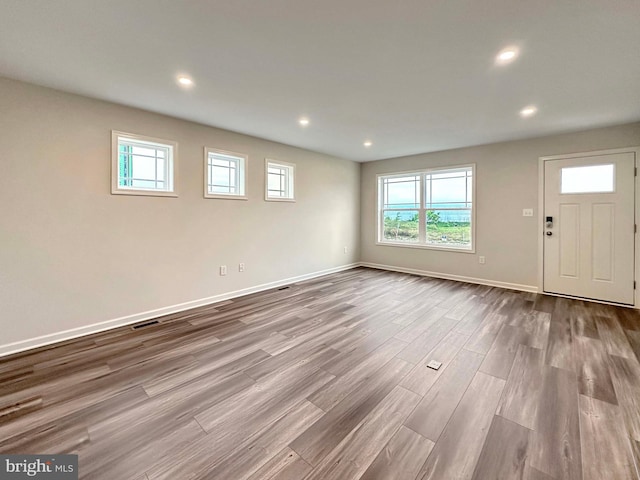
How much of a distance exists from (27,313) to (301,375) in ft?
9.21

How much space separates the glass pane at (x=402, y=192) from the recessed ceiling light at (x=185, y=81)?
472 centimetres

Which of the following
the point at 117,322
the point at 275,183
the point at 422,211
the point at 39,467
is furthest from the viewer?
the point at 422,211

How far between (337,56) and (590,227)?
4551 mm

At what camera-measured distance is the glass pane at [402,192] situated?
605cm

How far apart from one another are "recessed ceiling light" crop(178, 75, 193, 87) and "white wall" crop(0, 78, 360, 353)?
1044 mm

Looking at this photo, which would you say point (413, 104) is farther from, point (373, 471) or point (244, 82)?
point (373, 471)

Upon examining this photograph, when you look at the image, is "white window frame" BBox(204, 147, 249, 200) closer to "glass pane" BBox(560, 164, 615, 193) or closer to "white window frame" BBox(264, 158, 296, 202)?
"white window frame" BBox(264, 158, 296, 202)

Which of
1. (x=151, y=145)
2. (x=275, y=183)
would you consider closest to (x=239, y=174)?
(x=275, y=183)

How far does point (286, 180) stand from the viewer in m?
5.27

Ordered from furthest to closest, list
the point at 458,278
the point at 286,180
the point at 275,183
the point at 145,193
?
1. the point at 458,278
2. the point at 286,180
3. the point at 275,183
4. the point at 145,193

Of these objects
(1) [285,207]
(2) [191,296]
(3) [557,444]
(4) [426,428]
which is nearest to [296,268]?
(1) [285,207]

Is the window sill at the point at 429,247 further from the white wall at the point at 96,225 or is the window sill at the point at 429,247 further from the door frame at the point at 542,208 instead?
the white wall at the point at 96,225

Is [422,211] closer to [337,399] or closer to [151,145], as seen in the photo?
[337,399]

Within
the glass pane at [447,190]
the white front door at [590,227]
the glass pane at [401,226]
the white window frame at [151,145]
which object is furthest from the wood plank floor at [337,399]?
the glass pane at [401,226]
